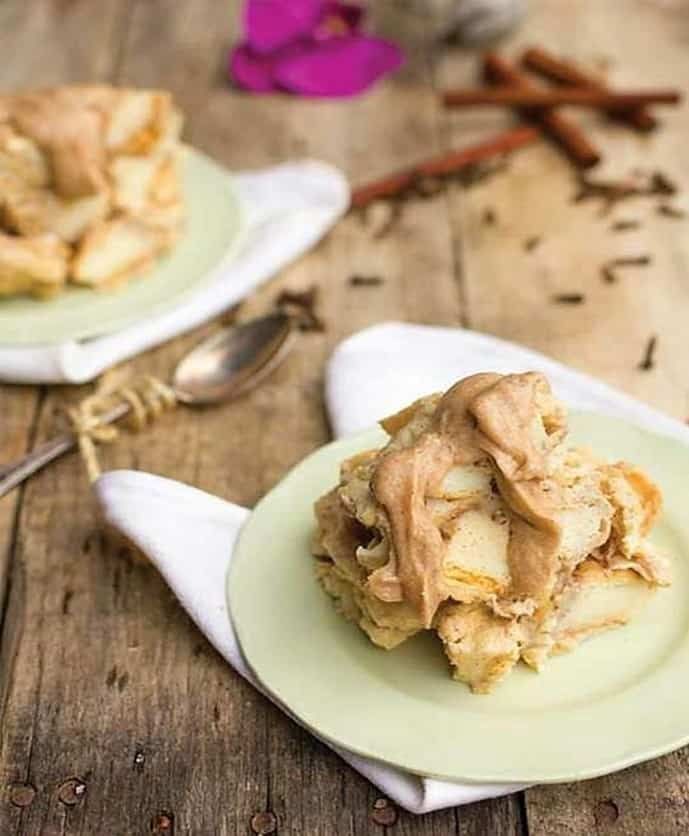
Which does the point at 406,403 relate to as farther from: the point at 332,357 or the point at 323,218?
the point at 323,218

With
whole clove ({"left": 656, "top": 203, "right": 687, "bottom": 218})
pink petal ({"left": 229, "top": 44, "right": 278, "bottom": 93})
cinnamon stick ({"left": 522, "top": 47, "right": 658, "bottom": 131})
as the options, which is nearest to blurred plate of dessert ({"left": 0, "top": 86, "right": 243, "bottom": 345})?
pink petal ({"left": 229, "top": 44, "right": 278, "bottom": 93})

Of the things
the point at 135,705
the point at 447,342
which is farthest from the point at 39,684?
the point at 447,342

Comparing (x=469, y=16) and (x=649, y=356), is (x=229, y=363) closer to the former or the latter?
(x=649, y=356)

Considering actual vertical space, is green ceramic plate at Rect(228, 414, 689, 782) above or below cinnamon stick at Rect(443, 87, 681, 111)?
above

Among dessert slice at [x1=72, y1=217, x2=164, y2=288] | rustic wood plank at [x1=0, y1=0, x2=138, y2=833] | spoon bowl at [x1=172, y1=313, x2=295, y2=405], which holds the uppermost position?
dessert slice at [x1=72, y1=217, x2=164, y2=288]

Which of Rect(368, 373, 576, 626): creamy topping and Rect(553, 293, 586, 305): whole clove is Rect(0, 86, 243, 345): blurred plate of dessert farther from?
Rect(368, 373, 576, 626): creamy topping

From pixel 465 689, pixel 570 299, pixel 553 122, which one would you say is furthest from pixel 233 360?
pixel 553 122

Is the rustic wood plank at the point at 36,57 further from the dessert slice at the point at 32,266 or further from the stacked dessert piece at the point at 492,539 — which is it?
the stacked dessert piece at the point at 492,539
